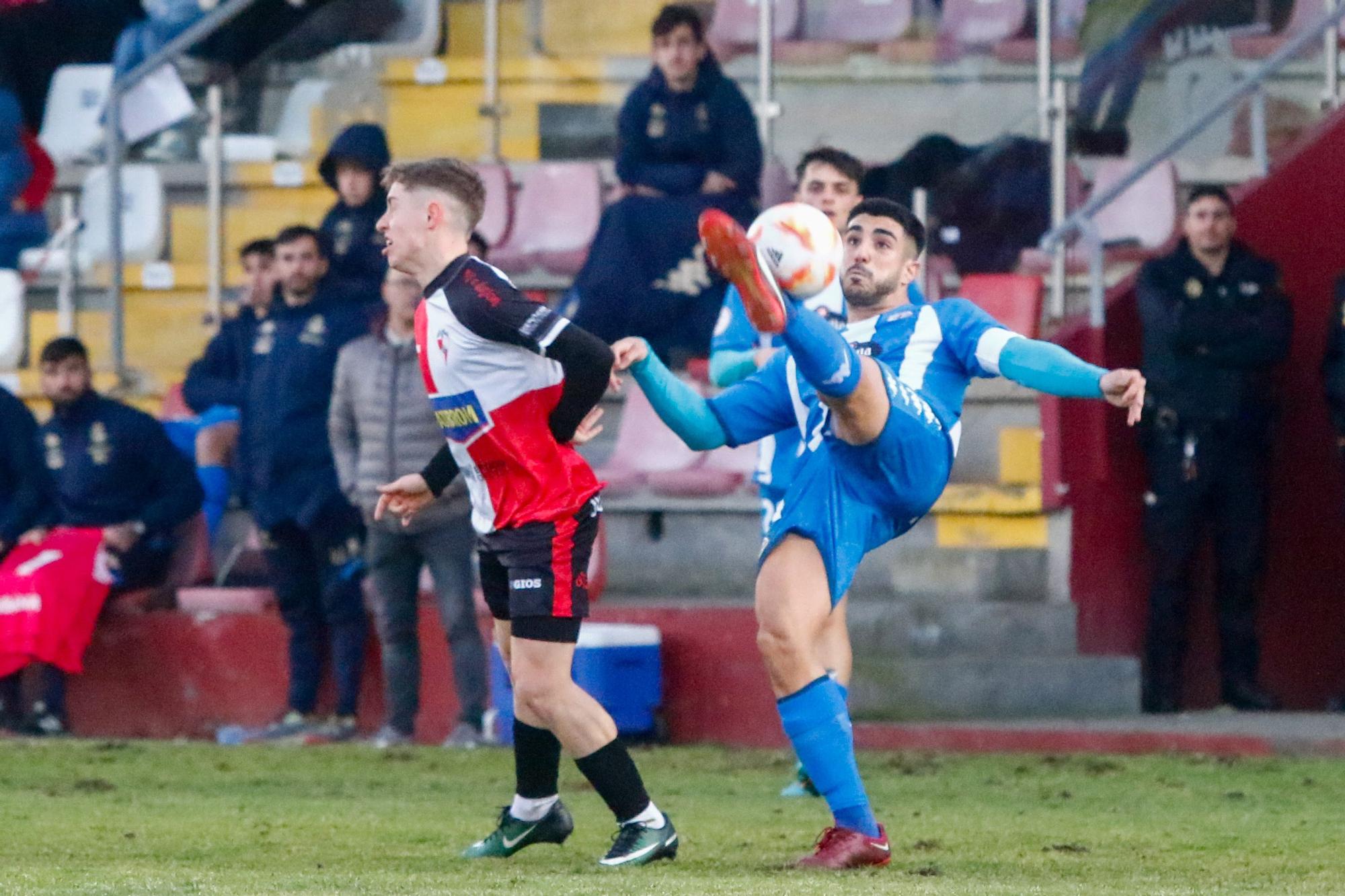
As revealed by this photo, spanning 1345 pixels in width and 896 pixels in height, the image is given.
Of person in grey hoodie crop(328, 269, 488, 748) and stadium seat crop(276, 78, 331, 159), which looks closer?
person in grey hoodie crop(328, 269, 488, 748)

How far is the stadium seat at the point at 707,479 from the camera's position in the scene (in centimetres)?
1092

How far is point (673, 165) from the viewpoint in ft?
37.5

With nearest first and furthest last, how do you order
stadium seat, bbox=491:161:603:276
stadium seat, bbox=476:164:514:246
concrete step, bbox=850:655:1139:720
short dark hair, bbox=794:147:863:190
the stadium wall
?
short dark hair, bbox=794:147:863:190 → concrete step, bbox=850:655:1139:720 → the stadium wall → stadium seat, bbox=491:161:603:276 → stadium seat, bbox=476:164:514:246

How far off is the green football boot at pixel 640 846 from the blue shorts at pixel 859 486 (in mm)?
764

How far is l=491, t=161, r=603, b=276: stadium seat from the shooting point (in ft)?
39.7

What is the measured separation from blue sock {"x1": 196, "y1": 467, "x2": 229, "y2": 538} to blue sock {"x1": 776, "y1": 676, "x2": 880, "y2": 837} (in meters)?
5.73

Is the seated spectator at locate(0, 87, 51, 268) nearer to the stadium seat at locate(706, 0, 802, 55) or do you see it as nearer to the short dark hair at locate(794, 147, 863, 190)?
the stadium seat at locate(706, 0, 802, 55)

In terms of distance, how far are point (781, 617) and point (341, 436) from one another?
14.0 feet

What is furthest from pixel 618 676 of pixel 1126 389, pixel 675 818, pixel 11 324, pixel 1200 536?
pixel 11 324

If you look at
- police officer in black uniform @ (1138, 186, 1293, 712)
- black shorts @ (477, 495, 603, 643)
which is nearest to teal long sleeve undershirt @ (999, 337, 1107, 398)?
black shorts @ (477, 495, 603, 643)

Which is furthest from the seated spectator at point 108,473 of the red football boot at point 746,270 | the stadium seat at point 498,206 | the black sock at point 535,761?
the red football boot at point 746,270

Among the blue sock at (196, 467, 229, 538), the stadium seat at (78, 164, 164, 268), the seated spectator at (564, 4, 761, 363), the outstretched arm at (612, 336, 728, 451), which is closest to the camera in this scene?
the outstretched arm at (612, 336, 728, 451)

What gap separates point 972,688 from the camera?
33.6ft

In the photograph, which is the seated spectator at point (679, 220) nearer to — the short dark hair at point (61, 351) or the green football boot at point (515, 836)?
the short dark hair at point (61, 351)
